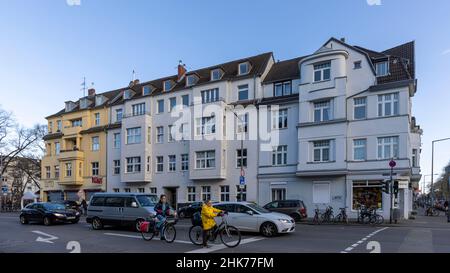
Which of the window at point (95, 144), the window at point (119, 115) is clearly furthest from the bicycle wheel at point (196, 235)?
the window at point (95, 144)

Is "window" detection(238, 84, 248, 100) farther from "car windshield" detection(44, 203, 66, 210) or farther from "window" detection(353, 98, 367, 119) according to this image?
"car windshield" detection(44, 203, 66, 210)

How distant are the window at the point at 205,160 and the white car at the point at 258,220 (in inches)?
684

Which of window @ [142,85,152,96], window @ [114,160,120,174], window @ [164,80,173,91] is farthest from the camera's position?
window @ [114,160,120,174]

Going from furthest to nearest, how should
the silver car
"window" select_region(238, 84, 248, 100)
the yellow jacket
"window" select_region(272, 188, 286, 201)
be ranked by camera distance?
"window" select_region(238, 84, 248, 100), "window" select_region(272, 188, 286, 201), the silver car, the yellow jacket

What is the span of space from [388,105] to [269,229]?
668 inches

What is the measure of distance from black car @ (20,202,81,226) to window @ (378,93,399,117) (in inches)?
864

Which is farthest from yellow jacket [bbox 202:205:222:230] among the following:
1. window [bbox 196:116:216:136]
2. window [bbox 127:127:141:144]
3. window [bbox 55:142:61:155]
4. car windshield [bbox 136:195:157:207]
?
window [bbox 55:142:61:155]

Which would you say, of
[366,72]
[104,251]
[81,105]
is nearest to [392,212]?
[366,72]

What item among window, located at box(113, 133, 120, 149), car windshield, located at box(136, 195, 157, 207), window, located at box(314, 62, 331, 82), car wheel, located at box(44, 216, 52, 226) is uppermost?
window, located at box(314, 62, 331, 82)

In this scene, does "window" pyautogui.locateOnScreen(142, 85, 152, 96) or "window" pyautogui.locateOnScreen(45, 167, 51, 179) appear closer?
"window" pyautogui.locateOnScreen(142, 85, 152, 96)

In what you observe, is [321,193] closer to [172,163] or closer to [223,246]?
[172,163]

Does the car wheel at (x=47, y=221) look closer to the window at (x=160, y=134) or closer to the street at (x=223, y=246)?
the street at (x=223, y=246)

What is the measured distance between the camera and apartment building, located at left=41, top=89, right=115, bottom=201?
4556cm
